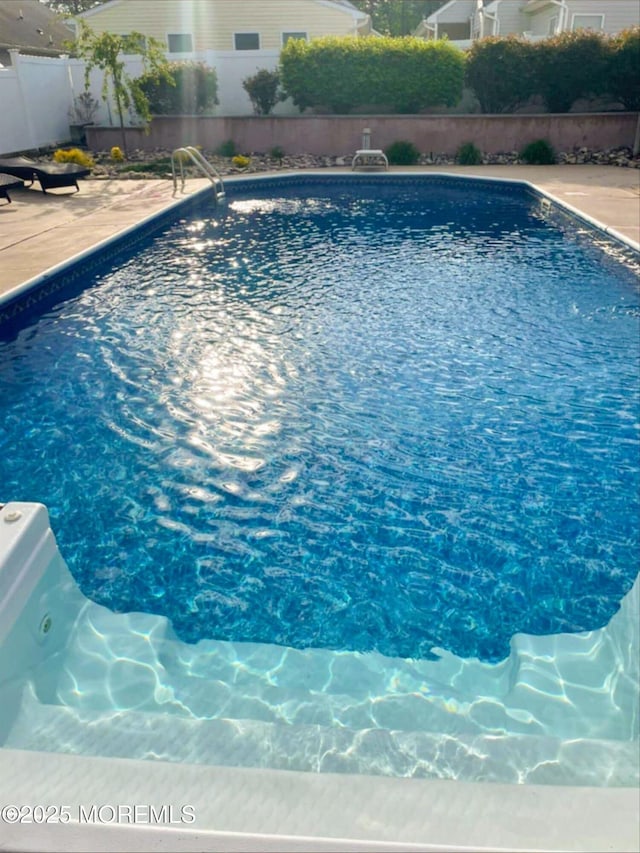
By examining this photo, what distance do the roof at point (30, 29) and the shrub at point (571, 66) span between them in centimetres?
1960

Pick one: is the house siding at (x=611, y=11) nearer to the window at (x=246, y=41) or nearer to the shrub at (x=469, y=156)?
the shrub at (x=469, y=156)

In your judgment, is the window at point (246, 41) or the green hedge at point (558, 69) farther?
the window at point (246, 41)

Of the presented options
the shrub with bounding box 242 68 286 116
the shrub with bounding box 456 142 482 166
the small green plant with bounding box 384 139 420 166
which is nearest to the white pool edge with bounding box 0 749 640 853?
the small green plant with bounding box 384 139 420 166

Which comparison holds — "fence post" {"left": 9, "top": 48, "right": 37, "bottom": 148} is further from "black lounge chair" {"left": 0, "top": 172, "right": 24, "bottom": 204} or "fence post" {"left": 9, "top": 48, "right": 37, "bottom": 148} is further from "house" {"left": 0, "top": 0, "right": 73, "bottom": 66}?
"house" {"left": 0, "top": 0, "right": 73, "bottom": 66}

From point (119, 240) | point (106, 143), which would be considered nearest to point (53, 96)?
point (106, 143)

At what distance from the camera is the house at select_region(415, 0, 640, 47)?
25.1 meters

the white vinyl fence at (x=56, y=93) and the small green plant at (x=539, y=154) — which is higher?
the white vinyl fence at (x=56, y=93)

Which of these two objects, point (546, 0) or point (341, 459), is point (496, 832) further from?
point (546, 0)

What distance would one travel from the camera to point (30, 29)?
99.8 feet

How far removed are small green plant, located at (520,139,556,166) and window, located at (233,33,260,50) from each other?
1429cm

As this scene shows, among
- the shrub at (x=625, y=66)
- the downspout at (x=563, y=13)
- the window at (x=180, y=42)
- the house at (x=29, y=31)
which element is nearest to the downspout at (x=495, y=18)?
the downspout at (x=563, y=13)

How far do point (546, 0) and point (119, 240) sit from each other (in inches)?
962

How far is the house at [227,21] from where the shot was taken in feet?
85.3

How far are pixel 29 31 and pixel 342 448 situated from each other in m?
34.5
